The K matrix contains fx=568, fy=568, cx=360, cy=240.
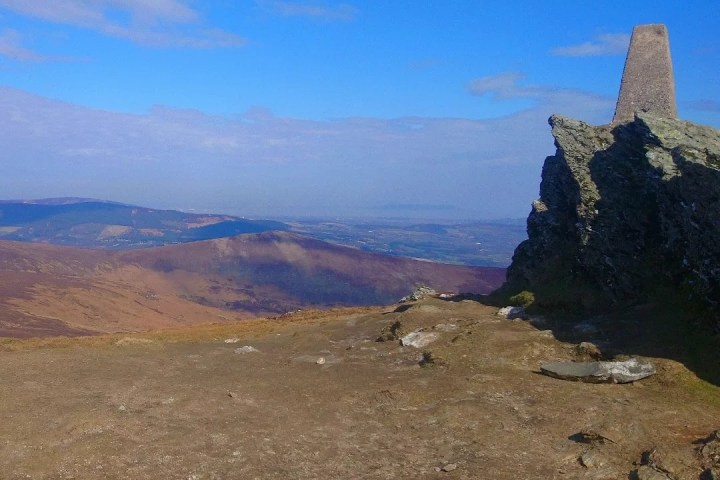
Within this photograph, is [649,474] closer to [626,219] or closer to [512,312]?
[512,312]

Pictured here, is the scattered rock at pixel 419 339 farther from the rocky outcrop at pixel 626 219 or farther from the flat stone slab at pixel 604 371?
the flat stone slab at pixel 604 371

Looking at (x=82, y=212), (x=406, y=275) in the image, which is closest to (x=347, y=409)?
(x=406, y=275)

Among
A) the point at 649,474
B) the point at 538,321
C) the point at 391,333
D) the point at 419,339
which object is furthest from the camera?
the point at 391,333

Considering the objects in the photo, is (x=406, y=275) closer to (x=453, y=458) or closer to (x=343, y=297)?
(x=343, y=297)

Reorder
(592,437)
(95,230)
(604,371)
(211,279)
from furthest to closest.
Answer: (95,230) → (211,279) → (604,371) → (592,437)

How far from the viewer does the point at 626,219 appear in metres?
24.3

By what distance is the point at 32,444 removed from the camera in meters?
13.1

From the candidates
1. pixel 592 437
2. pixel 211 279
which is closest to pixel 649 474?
pixel 592 437

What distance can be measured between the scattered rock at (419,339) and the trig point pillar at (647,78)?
61.4ft

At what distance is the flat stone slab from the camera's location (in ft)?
51.2

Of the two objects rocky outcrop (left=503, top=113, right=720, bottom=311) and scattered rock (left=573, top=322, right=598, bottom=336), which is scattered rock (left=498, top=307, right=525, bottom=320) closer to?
rocky outcrop (left=503, top=113, right=720, bottom=311)

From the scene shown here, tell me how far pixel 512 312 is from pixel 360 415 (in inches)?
462

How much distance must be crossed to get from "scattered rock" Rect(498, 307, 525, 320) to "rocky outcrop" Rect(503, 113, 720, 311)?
93 cm

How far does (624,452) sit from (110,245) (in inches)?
6650
